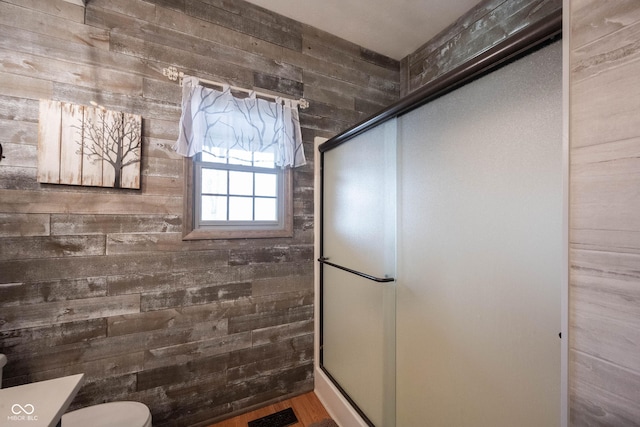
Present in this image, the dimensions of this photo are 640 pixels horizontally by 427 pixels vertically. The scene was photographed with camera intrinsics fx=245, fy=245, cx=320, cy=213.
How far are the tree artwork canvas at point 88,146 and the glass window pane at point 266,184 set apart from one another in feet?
2.30

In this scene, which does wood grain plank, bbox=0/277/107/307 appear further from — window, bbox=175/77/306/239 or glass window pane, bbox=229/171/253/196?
glass window pane, bbox=229/171/253/196

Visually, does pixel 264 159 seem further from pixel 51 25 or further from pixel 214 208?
pixel 51 25

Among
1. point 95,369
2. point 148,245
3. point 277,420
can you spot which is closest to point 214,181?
point 148,245

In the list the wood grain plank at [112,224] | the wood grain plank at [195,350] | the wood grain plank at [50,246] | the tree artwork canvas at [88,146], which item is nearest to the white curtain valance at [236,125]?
the tree artwork canvas at [88,146]

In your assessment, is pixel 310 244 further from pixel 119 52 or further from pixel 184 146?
pixel 119 52

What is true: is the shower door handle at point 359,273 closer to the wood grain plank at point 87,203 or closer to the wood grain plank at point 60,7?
the wood grain plank at point 87,203

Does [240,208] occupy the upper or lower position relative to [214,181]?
lower

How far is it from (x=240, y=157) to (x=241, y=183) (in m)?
0.18

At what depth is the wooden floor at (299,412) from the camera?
159cm

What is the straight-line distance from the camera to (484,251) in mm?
911

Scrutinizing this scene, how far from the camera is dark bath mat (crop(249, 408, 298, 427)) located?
Result: 1.57 meters

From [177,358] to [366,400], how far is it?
1.17m

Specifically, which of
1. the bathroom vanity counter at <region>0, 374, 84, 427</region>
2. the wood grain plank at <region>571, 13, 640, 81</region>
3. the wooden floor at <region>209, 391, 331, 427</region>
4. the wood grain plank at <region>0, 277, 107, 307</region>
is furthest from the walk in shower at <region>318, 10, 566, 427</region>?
the wood grain plank at <region>0, 277, 107, 307</region>

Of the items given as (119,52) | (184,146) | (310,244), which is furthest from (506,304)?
(119,52)
